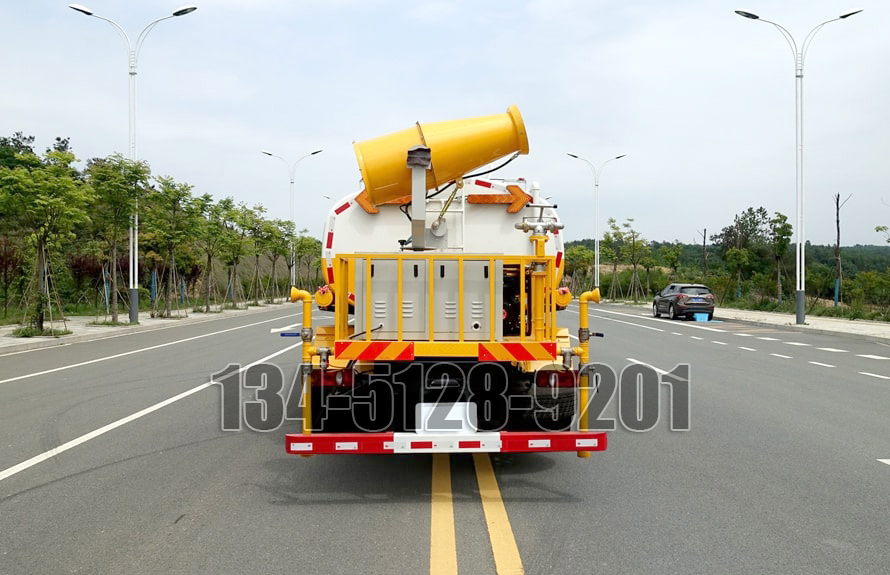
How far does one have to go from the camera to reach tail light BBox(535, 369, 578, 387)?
5219 mm

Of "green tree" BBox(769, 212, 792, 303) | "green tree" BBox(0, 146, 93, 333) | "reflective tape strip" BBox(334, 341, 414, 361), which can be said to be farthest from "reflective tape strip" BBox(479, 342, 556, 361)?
"green tree" BBox(769, 212, 792, 303)

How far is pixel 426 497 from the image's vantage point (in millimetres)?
5027

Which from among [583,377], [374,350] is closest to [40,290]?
[374,350]

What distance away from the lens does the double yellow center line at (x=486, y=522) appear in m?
3.79

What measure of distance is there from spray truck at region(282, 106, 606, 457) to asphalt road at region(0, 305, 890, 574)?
458 millimetres

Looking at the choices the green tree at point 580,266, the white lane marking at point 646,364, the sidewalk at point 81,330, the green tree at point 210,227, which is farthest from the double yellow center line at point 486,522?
the green tree at point 580,266

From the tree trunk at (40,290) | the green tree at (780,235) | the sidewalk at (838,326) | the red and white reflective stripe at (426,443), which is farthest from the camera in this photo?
the green tree at (780,235)

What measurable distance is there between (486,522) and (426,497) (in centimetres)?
68

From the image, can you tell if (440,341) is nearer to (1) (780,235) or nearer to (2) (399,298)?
(2) (399,298)

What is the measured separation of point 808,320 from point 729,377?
17.5 metres

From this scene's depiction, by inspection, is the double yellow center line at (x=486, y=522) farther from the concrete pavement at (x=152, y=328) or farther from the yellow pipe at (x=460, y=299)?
the concrete pavement at (x=152, y=328)

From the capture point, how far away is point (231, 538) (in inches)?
165

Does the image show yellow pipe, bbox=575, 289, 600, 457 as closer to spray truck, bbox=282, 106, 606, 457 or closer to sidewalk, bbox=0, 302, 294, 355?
spray truck, bbox=282, 106, 606, 457

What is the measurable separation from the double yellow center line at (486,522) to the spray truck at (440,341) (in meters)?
0.42
